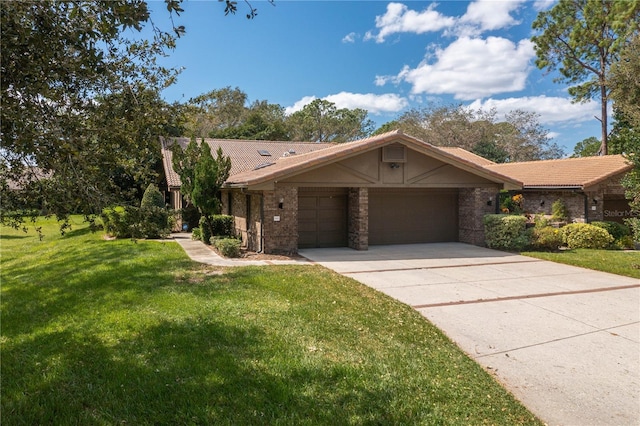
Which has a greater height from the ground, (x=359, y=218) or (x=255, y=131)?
(x=255, y=131)

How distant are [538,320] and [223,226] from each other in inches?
479

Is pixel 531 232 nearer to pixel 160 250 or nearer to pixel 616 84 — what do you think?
pixel 160 250

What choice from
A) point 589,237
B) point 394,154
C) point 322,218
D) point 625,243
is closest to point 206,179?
point 322,218

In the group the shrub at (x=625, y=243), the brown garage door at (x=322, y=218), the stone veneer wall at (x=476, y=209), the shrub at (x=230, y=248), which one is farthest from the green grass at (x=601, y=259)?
the shrub at (x=230, y=248)

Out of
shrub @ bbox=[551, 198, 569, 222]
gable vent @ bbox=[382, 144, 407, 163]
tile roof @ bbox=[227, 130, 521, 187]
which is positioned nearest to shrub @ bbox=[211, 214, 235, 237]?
Answer: tile roof @ bbox=[227, 130, 521, 187]

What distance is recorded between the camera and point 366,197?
1436cm

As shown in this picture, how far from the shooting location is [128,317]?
21.5 feet

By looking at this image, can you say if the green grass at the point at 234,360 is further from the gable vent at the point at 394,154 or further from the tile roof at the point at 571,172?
the tile roof at the point at 571,172

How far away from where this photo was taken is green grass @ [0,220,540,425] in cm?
393

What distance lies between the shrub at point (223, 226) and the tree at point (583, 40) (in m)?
25.4

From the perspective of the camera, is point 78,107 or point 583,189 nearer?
point 78,107

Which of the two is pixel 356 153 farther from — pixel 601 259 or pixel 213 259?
pixel 601 259

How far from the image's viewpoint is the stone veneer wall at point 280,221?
13172 millimetres

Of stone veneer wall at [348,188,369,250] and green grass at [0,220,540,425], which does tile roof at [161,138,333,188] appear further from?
green grass at [0,220,540,425]
